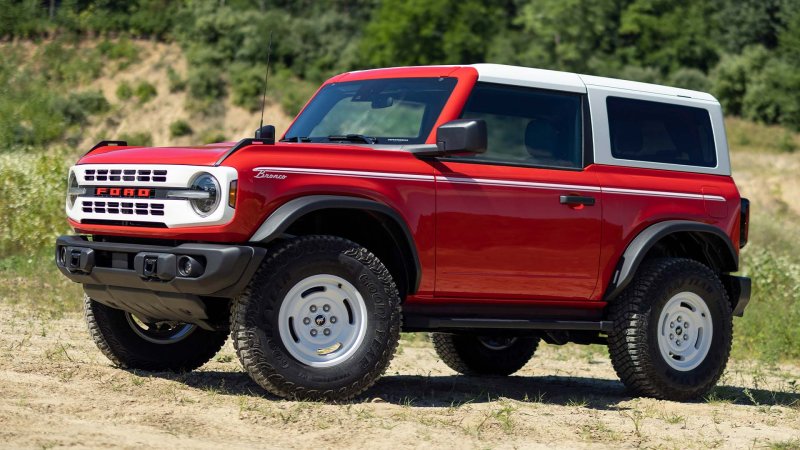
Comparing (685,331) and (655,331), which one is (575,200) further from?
(685,331)

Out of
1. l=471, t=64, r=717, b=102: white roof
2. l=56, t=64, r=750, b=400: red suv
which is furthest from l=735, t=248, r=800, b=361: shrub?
l=471, t=64, r=717, b=102: white roof

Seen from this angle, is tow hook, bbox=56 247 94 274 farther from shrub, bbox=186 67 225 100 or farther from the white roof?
shrub, bbox=186 67 225 100

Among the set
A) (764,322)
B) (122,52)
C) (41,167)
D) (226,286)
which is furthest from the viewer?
(122,52)

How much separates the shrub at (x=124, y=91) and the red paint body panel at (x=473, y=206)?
192 ft

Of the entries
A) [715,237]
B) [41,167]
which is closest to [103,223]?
[715,237]

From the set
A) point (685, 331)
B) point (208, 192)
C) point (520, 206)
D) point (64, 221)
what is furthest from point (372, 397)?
point (64, 221)

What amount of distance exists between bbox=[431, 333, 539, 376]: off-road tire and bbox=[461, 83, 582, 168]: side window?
2.13 metres

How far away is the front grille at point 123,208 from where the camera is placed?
704 centimetres

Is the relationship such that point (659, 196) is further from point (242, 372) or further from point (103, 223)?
point (103, 223)

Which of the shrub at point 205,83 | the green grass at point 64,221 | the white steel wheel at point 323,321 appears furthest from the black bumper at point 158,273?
the shrub at point 205,83

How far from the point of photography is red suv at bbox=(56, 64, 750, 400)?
691 centimetres

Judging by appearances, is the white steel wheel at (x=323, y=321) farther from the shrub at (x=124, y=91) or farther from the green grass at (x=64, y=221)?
the shrub at (x=124, y=91)

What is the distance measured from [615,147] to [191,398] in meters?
3.29

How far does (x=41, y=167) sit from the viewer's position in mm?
19141
